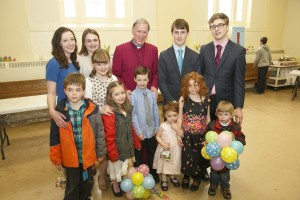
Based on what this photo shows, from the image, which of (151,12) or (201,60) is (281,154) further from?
(151,12)

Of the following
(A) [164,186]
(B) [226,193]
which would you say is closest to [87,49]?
(A) [164,186]

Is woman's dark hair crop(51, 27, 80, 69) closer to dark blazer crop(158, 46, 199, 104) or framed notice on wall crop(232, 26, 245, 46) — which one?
dark blazer crop(158, 46, 199, 104)

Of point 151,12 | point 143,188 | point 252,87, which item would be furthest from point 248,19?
point 143,188

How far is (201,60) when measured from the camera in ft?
8.18

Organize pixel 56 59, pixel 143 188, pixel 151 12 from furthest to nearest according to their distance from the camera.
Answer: pixel 151 12 < pixel 143 188 < pixel 56 59

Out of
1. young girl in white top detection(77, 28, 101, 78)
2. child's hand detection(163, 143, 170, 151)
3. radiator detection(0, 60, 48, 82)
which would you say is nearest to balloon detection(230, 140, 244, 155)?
child's hand detection(163, 143, 170, 151)

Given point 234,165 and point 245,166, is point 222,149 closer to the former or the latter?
point 234,165

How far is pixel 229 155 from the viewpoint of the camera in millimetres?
2049

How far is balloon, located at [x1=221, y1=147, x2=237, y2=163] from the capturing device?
2.05 metres

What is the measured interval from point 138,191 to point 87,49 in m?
1.50

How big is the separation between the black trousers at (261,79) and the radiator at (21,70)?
554cm

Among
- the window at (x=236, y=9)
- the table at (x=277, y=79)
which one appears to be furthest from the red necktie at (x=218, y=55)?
the table at (x=277, y=79)

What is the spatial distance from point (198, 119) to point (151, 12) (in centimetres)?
371

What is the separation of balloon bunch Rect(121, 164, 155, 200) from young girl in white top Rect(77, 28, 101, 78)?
1.07 m
